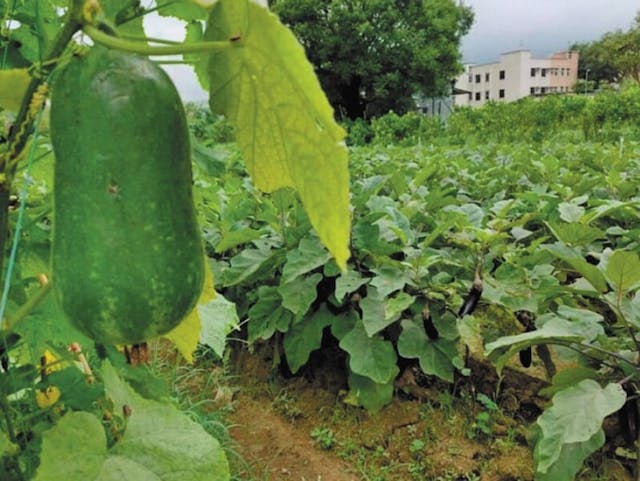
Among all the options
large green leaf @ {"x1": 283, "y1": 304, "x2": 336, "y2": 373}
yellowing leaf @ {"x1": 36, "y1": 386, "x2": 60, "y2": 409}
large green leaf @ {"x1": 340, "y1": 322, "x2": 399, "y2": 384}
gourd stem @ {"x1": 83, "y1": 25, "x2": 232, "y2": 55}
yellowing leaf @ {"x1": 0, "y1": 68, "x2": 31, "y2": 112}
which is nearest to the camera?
gourd stem @ {"x1": 83, "y1": 25, "x2": 232, "y2": 55}

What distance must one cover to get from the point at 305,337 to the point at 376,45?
28.6 meters

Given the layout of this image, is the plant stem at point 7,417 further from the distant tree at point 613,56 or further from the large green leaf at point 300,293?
the distant tree at point 613,56

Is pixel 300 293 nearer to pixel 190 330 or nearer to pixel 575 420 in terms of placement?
pixel 575 420

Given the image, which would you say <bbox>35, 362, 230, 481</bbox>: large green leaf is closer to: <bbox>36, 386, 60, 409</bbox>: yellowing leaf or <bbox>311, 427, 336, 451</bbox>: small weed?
<bbox>36, 386, 60, 409</bbox>: yellowing leaf

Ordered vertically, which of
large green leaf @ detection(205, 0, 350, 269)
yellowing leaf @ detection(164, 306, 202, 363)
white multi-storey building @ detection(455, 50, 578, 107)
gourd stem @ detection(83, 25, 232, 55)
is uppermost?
gourd stem @ detection(83, 25, 232, 55)

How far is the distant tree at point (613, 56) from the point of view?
4775 cm

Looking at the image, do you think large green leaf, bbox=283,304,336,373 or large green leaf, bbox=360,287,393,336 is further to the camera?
large green leaf, bbox=283,304,336,373

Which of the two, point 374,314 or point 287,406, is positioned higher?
point 374,314

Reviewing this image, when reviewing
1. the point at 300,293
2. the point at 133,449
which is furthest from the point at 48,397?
the point at 300,293

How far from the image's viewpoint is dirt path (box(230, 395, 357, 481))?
246 centimetres

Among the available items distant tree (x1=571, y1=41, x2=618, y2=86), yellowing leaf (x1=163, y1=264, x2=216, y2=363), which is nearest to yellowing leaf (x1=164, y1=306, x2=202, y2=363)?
yellowing leaf (x1=163, y1=264, x2=216, y2=363)

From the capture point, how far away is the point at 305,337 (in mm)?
2768

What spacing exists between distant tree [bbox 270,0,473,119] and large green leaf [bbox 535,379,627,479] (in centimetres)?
2798

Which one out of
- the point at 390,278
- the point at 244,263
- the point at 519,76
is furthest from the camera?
the point at 519,76
